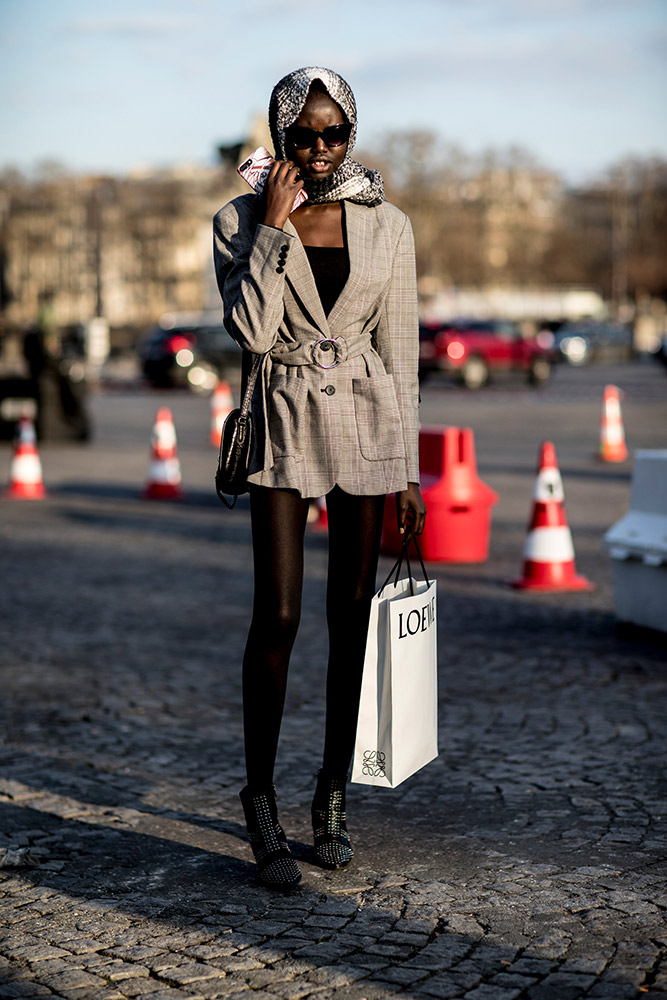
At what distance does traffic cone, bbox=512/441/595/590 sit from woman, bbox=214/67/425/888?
4.62 metres

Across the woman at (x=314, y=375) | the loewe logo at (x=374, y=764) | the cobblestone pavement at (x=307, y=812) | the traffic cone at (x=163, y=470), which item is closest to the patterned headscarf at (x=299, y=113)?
the woman at (x=314, y=375)

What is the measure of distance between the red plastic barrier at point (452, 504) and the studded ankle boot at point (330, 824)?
5308mm

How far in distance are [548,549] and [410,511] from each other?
460 cm

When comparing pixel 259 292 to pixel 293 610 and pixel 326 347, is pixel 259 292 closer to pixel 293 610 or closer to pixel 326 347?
pixel 326 347

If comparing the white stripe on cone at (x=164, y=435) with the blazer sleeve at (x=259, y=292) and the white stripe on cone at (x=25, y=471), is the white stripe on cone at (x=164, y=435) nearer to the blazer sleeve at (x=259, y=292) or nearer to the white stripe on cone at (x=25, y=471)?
the white stripe on cone at (x=25, y=471)

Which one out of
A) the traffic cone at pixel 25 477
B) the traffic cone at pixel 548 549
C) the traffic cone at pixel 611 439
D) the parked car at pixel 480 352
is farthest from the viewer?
the parked car at pixel 480 352

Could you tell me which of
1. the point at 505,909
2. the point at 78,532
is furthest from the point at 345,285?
the point at 78,532

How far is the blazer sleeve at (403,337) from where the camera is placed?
373 centimetres

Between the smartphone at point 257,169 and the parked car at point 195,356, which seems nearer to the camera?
the smartphone at point 257,169

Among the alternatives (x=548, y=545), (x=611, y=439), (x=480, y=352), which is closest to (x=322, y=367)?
(x=548, y=545)

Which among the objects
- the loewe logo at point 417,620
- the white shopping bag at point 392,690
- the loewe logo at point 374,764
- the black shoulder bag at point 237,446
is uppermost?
the black shoulder bag at point 237,446

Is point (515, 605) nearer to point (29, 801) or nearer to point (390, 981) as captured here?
point (29, 801)

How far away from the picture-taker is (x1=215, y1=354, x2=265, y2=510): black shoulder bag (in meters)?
3.59

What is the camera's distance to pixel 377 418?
3.68 metres
